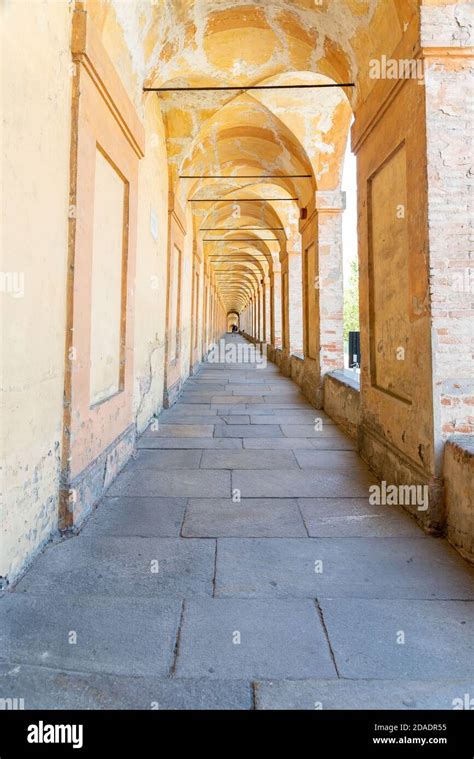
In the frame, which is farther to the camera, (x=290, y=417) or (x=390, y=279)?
(x=290, y=417)

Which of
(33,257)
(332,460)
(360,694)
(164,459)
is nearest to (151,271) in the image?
(164,459)

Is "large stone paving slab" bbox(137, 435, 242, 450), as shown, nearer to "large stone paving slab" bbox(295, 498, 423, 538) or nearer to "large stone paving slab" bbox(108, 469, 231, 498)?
"large stone paving slab" bbox(108, 469, 231, 498)

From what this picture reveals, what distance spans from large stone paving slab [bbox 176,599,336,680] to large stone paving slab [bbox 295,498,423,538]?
928 millimetres

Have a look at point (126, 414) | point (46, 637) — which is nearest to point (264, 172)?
point (126, 414)

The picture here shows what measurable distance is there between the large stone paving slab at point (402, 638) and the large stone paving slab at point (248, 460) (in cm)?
230

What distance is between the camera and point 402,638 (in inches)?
75.0

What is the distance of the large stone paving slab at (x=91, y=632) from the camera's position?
1.74 m

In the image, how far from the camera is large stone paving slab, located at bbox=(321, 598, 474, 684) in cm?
172

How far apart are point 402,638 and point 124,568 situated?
1.55 meters

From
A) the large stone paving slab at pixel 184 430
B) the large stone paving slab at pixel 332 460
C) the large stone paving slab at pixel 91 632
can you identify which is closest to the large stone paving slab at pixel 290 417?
the large stone paving slab at pixel 184 430

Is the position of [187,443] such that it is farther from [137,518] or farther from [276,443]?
[137,518]

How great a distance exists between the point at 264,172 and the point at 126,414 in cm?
792
